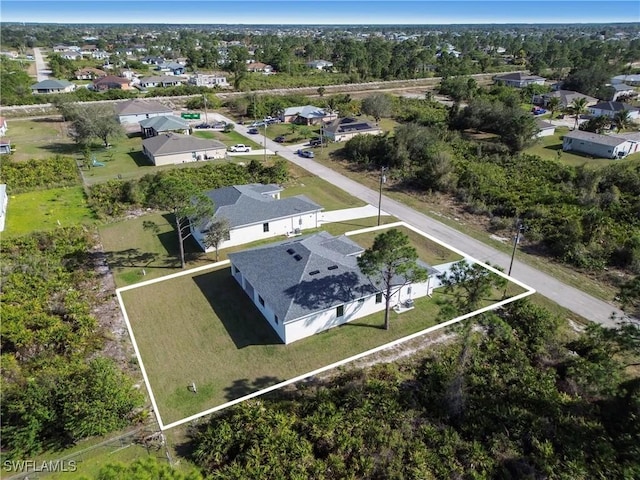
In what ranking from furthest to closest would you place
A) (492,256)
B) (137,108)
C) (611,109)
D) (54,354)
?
(611,109)
(137,108)
(492,256)
(54,354)

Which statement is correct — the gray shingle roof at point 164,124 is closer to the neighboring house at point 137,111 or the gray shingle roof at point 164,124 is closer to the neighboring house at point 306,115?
the neighboring house at point 137,111

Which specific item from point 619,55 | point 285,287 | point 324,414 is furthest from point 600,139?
point 619,55

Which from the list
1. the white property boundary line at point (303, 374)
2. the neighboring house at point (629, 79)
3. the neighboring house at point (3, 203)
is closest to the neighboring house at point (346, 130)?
the white property boundary line at point (303, 374)

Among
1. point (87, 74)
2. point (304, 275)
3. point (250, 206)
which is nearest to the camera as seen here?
point (304, 275)

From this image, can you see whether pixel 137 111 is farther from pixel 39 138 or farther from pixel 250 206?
pixel 250 206

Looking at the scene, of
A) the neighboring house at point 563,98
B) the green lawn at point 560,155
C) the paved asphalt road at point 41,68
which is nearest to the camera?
the green lawn at point 560,155

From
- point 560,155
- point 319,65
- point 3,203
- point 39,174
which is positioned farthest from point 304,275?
point 319,65
